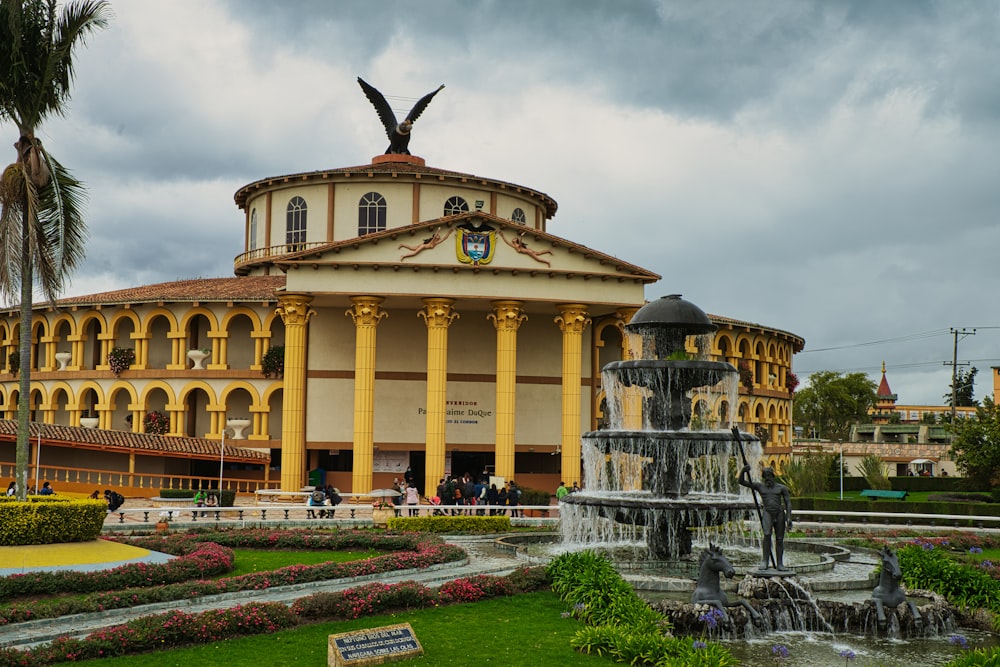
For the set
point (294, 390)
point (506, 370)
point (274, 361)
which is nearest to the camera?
point (294, 390)

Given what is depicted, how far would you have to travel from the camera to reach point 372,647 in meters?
12.2

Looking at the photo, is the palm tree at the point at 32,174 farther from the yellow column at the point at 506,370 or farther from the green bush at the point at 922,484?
the green bush at the point at 922,484

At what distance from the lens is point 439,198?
152 ft

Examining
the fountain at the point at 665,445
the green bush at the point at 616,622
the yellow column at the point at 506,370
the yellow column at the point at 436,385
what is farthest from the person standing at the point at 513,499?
the green bush at the point at 616,622

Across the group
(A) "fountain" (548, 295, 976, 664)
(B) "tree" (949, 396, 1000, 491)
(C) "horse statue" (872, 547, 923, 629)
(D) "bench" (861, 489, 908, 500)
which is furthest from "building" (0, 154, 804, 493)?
(C) "horse statue" (872, 547, 923, 629)

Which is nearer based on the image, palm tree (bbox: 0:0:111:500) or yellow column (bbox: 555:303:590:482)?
palm tree (bbox: 0:0:111:500)

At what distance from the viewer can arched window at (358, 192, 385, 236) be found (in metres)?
46.2

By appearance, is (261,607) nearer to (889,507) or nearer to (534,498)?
(534,498)

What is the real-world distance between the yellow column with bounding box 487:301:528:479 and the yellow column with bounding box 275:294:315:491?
7508 mm

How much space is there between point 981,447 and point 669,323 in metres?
33.3

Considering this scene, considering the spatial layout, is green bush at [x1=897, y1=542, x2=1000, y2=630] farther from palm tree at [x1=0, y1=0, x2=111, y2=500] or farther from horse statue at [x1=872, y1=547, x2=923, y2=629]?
palm tree at [x1=0, y1=0, x2=111, y2=500]

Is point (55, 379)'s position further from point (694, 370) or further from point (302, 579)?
point (694, 370)

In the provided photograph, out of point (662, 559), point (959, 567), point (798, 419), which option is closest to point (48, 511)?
point (662, 559)

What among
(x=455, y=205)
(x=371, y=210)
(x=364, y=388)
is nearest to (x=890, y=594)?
(x=364, y=388)
